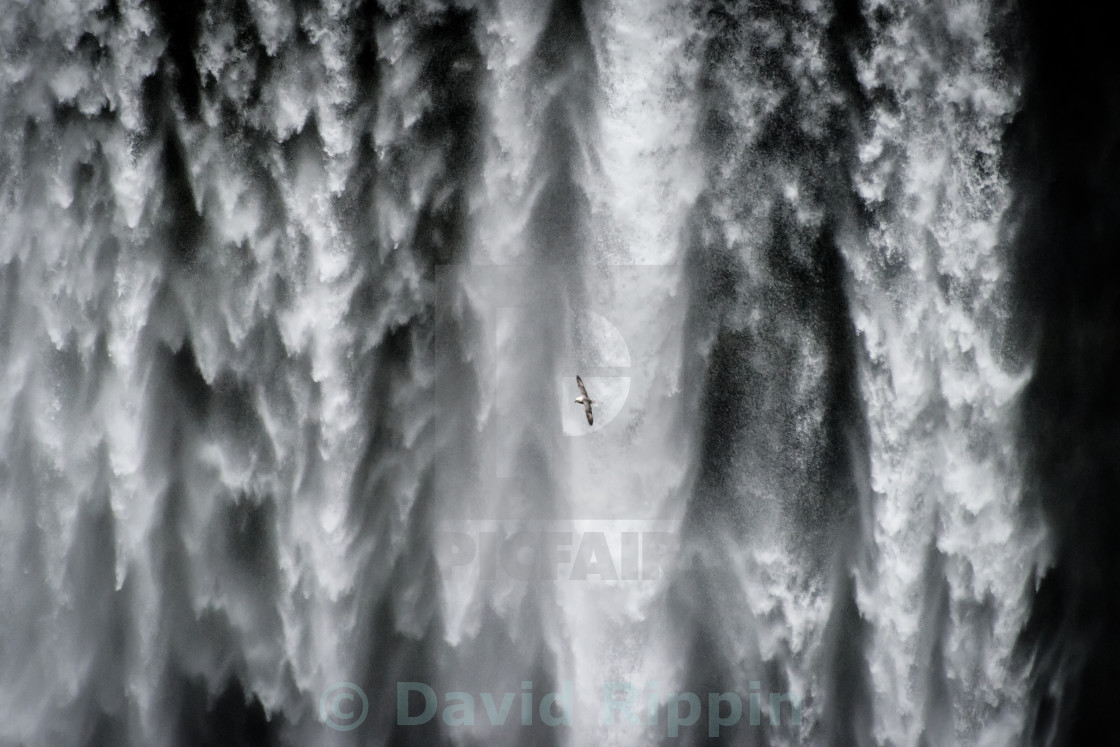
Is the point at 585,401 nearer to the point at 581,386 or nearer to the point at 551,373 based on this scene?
the point at 581,386

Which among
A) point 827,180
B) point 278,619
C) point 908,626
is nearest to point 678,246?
point 827,180

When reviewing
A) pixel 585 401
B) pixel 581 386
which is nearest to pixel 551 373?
pixel 581 386

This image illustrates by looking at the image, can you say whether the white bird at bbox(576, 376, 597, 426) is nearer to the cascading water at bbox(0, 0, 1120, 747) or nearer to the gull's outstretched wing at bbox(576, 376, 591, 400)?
the gull's outstretched wing at bbox(576, 376, 591, 400)

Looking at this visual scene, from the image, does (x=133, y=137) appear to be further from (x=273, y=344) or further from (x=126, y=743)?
(x=126, y=743)

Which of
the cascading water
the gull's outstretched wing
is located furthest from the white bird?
the cascading water

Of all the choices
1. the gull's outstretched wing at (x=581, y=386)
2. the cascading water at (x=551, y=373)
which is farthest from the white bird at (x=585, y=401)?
the cascading water at (x=551, y=373)

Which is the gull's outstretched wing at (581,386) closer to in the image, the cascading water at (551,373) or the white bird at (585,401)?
the white bird at (585,401)
